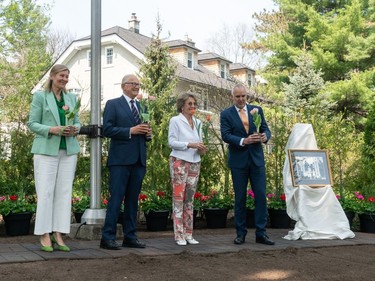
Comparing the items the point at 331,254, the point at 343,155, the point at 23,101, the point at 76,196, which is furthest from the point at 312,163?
the point at 23,101

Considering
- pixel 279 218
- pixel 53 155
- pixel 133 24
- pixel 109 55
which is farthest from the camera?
pixel 133 24

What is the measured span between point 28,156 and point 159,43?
13672 mm

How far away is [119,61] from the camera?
81.4ft

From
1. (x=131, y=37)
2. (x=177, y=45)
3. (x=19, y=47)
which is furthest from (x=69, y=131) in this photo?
(x=177, y=45)

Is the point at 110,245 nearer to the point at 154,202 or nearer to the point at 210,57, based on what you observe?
the point at 154,202

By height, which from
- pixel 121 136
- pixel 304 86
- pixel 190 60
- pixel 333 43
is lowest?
pixel 121 136

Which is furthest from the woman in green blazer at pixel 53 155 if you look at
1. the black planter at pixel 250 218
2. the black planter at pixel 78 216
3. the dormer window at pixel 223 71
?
the dormer window at pixel 223 71

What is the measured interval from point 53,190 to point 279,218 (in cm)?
367

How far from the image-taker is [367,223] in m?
6.79

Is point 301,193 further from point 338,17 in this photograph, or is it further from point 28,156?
point 338,17

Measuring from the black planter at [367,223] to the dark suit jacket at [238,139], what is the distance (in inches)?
94.7

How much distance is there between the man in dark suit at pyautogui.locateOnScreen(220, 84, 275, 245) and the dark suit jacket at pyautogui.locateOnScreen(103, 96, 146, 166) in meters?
1.12

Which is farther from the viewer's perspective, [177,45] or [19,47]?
[177,45]

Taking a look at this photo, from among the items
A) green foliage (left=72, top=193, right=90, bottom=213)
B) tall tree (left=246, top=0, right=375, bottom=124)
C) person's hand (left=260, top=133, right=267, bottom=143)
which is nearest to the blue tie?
person's hand (left=260, top=133, right=267, bottom=143)
